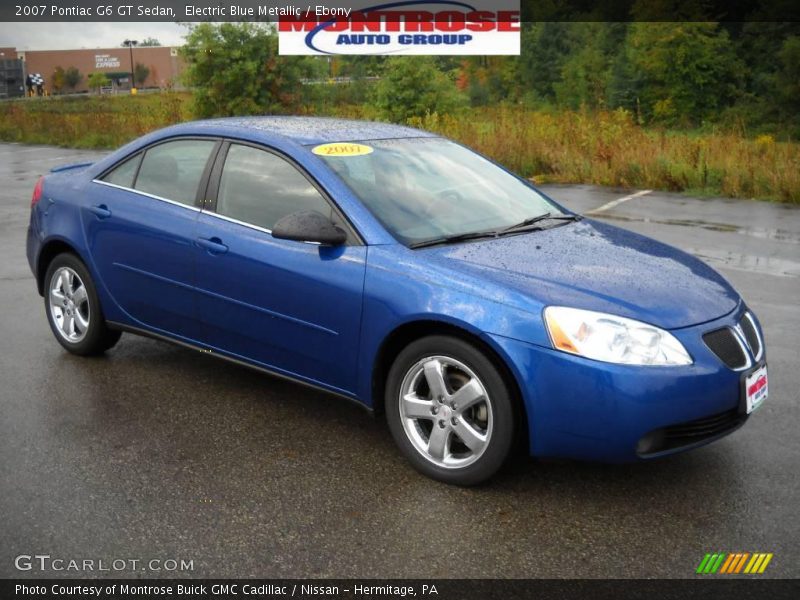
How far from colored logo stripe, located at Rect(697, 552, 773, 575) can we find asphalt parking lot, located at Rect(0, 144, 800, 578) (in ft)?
0.14

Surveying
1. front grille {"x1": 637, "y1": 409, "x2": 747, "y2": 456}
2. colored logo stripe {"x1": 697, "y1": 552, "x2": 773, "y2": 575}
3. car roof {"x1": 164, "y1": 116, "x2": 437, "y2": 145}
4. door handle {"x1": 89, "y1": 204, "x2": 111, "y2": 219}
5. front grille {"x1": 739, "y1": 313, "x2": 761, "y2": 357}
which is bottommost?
colored logo stripe {"x1": 697, "y1": 552, "x2": 773, "y2": 575}

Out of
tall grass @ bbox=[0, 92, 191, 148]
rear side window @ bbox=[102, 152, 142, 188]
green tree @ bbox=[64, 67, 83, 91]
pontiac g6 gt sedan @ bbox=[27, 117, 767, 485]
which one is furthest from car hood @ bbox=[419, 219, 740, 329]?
green tree @ bbox=[64, 67, 83, 91]

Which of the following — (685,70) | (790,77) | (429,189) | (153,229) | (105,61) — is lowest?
(153,229)

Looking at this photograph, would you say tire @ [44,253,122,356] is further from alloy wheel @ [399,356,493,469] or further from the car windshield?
alloy wheel @ [399,356,493,469]

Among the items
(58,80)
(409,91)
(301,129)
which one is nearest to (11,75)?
(58,80)

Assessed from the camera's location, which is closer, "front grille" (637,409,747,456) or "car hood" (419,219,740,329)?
"front grille" (637,409,747,456)

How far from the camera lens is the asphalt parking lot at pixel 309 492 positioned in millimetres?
3559

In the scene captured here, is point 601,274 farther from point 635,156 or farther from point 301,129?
point 635,156

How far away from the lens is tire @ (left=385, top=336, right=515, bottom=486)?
3.99 m

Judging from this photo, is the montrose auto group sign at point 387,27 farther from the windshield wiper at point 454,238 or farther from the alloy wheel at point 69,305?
the windshield wiper at point 454,238

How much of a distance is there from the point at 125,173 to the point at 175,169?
49 centimetres

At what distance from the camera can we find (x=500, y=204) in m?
5.15

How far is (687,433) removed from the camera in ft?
12.9

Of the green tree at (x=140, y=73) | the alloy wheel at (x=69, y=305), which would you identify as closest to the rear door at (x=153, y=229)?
the alloy wheel at (x=69, y=305)
